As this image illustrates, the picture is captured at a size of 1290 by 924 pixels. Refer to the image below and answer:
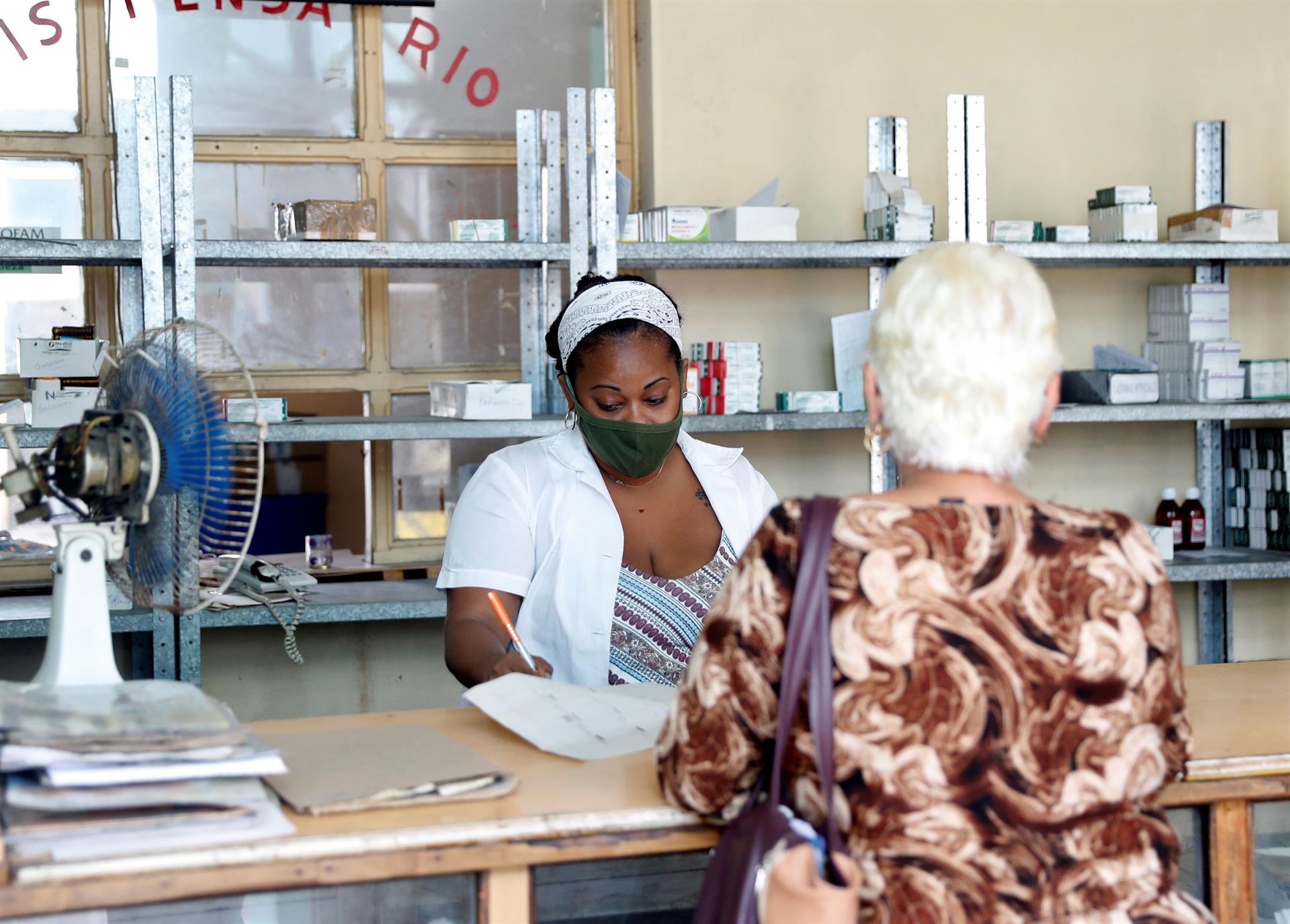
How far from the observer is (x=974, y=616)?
1.10 metres

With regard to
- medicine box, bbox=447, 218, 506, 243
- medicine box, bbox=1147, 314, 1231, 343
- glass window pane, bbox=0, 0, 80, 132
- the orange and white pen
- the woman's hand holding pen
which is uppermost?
glass window pane, bbox=0, 0, 80, 132

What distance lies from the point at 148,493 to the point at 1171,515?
10.4ft

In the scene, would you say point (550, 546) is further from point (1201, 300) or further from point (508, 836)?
point (1201, 300)

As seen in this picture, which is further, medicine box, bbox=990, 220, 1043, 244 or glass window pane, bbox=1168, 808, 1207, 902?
medicine box, bbox=990, 220, 1043, 244

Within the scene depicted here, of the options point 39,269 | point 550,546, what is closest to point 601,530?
point 550,546

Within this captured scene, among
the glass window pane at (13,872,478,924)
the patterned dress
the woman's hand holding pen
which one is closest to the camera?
the glass window pane at (13,872,478,924)

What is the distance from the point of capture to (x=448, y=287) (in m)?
3.65

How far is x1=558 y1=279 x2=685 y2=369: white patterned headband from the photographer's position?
216cm

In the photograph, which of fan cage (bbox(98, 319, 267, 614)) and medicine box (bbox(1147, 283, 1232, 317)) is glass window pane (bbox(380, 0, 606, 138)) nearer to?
medicine box (bbox(1147, 283, 1232, 317))

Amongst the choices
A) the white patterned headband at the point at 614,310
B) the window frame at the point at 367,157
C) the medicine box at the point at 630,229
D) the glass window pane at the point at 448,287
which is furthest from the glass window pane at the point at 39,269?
the white patterned headband at the point at 614,310

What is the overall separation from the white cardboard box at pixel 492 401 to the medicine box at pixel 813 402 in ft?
2.28

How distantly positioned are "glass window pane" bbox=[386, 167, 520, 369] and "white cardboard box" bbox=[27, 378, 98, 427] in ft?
2.94

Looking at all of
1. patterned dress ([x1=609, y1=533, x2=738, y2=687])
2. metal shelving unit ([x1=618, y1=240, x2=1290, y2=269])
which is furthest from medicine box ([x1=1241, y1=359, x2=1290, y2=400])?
patterned dress ([x1=609, y1=533, x2=738, y2=687])

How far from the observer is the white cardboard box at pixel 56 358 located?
9.99 ft
